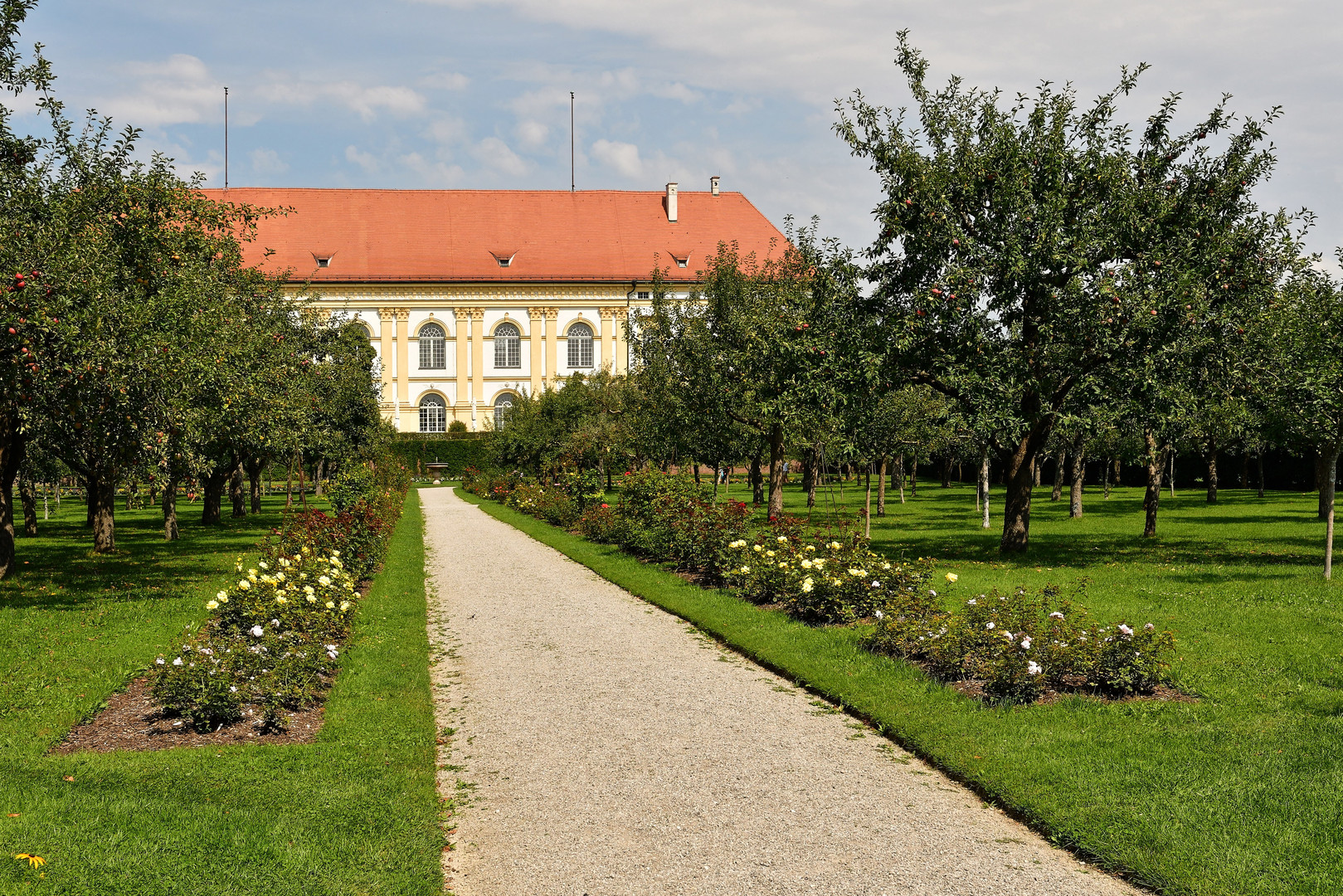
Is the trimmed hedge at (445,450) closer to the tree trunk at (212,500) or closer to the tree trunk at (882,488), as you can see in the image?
the tree trunk at (212,500)

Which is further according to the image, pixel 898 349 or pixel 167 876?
pixel 898 349

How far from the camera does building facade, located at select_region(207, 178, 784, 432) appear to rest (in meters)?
71.6

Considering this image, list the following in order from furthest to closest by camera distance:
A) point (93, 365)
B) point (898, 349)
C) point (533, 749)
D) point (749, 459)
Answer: point (749, 459), point (898, 349), point (93, 365), point (533, 749)

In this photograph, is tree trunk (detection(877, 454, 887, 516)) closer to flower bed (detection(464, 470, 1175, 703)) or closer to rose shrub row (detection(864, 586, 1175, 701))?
flower bed (detection(464, 470, 1175, 703))

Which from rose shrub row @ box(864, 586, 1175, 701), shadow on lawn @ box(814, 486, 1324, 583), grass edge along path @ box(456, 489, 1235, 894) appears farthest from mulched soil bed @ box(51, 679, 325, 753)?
shadow on lawn @ box(814, 486, 1324, 583)

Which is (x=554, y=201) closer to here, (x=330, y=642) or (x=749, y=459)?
(x=749, y=459)

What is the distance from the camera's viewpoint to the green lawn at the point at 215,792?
4.75 m

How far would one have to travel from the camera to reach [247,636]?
8539 millimetres

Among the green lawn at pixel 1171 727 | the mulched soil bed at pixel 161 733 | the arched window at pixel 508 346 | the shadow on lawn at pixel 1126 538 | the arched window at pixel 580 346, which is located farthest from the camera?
the arched window at pixel 580 346

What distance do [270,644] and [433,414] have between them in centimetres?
6714

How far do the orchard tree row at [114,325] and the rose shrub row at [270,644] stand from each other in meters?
2.29

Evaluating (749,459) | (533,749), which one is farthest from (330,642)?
(749,459)

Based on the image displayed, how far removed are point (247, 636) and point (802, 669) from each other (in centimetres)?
451

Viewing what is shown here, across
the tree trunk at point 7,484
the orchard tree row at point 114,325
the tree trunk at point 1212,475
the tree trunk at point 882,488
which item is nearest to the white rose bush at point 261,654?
the orchard tree row at point 114,325
